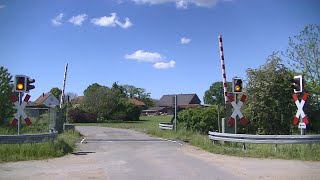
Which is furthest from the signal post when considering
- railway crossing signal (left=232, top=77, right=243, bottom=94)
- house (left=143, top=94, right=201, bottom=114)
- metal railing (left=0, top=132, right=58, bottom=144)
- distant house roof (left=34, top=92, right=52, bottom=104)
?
house (left=143, top=94, right=201, bottom=114)

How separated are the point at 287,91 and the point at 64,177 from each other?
20202 millimetres

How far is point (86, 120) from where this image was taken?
7712 cm

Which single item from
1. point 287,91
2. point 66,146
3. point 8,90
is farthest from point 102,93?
point 66,146

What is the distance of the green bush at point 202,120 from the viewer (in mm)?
31711

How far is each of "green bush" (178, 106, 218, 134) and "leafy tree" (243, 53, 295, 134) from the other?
9.20 ft

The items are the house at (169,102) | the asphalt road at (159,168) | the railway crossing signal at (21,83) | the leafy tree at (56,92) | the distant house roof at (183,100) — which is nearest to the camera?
the asphalt road at (159,168)

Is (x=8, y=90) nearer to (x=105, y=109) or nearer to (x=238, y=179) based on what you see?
(x=238, y=179)

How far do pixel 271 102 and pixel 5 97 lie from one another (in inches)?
909

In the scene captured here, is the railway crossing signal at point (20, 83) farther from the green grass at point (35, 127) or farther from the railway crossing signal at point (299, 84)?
the railway crossing signal at point (299, 84)

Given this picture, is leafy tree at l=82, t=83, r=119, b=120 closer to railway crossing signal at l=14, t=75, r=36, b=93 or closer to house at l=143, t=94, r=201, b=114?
railway crossing signal at l=14, t=75, r=36, b=93

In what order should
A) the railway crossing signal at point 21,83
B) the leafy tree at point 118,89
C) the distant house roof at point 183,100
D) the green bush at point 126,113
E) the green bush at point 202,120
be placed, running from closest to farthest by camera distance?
the railway crossing signal at point 21,83
the green bush at point 202,120
the green bush at point 126,113
the leafy tree at point 118,89
the distant house roof at point 183,100

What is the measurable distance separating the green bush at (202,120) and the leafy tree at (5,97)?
16086 millimetres

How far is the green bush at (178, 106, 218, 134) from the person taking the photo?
3171 cm

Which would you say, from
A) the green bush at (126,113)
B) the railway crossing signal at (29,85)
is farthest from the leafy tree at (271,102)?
the green bush at (126,113)
